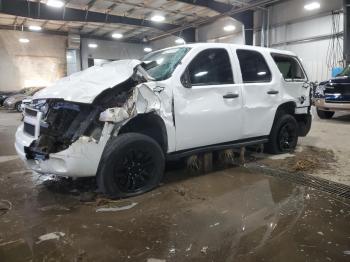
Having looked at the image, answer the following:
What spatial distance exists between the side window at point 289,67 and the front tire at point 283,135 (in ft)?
2.19

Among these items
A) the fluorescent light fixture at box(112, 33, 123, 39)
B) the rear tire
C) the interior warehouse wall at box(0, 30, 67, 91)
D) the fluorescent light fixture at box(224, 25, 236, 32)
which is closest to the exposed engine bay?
the rear tire

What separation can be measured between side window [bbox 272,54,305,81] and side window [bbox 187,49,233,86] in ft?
3.98

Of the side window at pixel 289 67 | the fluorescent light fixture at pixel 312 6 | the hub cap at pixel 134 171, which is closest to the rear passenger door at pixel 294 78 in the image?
the side window at pixel 289 67

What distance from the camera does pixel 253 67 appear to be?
4.39 metres

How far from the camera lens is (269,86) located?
4527mm

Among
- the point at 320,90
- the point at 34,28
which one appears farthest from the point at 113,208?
the point at 34,28

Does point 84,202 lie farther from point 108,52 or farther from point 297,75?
point 108,52

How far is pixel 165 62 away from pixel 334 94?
6908 millimetres

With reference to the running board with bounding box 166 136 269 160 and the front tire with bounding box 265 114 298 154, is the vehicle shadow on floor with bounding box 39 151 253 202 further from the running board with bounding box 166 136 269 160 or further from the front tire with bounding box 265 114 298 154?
the front tire with bounding box 265 114 298 154

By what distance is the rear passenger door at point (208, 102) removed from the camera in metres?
3.57

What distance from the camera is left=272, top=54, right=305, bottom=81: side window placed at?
192 inches

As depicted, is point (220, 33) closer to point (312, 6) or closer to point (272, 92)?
point (312, 6)

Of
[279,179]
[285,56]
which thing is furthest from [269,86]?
[279,179]

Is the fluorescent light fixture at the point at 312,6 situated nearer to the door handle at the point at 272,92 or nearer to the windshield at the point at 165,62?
the door handle at the point at 272,92
